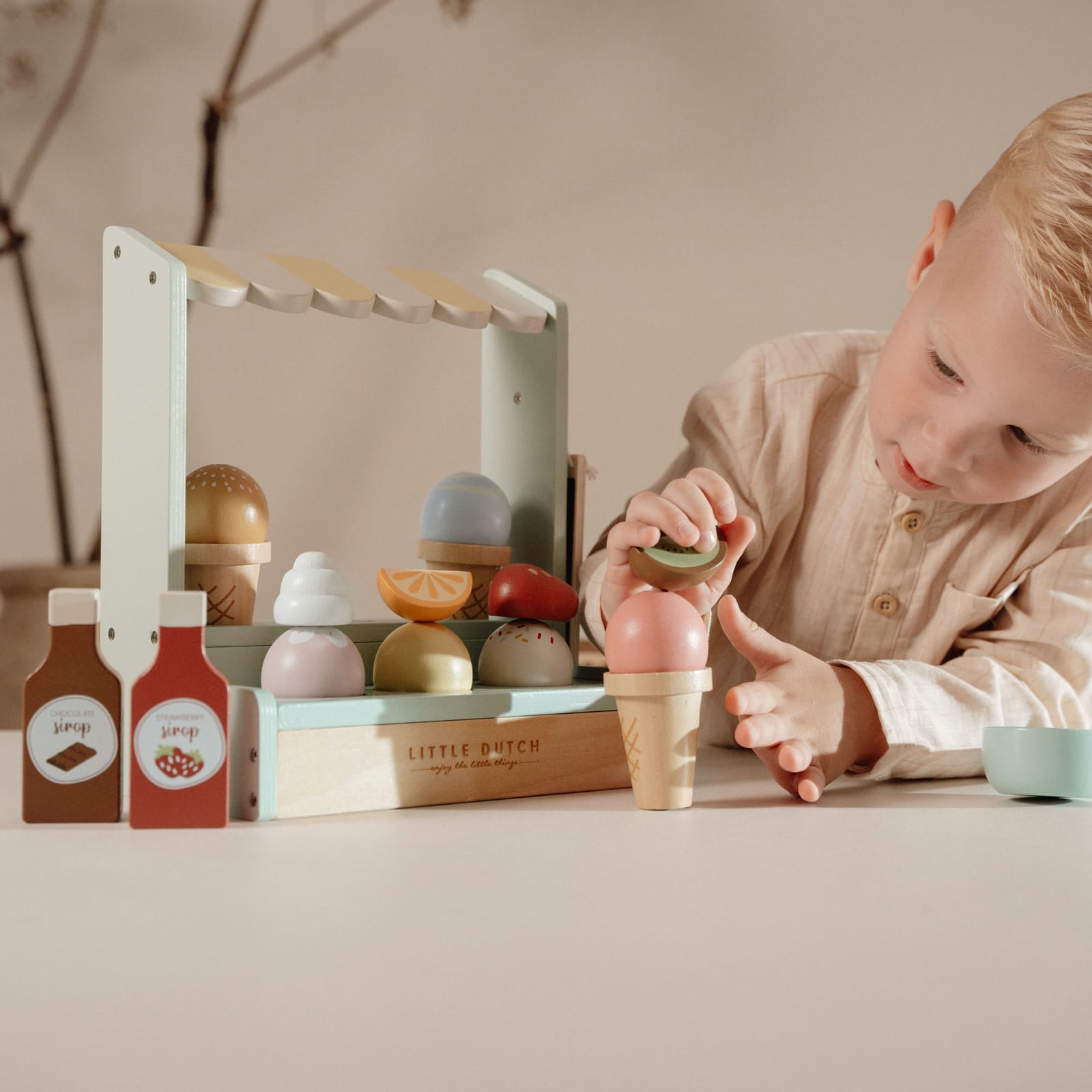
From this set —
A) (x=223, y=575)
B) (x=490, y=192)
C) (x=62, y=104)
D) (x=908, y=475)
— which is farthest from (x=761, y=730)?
(x=62, y=104)

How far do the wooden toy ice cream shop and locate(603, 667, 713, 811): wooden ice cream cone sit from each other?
58 millimetres

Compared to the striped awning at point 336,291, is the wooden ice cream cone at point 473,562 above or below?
below

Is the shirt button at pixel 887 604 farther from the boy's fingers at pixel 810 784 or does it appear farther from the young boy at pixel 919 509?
the boy's fingers at pixel 810 784

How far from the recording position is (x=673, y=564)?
70cm

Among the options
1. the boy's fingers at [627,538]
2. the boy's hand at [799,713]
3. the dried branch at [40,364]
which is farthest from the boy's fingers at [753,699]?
the dried branch at [40,364]

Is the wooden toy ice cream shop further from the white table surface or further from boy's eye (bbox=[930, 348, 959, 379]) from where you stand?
boy's eye (bbox=[930, 348, 959, 379])

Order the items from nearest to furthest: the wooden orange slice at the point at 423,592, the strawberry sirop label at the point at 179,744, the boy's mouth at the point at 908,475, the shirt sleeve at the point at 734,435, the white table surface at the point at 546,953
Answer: the white table surface at the point at 546,953, the strawberry sirop label at the point at 179,744, the wooden orange slice at the point at 423,592, the boy's mouth at the point at 908,475, the shirt sleeve at the point at 734,435

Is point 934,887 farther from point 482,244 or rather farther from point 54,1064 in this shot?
point 482,244

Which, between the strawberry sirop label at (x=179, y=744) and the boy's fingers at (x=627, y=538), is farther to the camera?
the boy's fingers at (x=627, y=538)

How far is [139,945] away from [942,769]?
0.56 meters

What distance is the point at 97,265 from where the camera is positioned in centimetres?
158

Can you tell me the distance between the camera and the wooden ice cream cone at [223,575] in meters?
0.71

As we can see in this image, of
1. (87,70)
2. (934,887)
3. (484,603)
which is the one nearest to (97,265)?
(87,70)

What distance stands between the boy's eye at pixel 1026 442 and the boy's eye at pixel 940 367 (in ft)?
0.16
